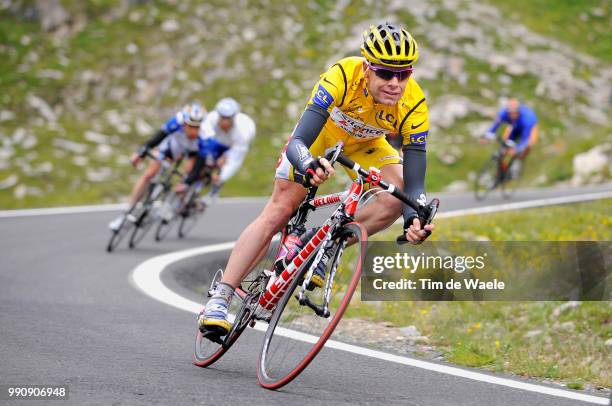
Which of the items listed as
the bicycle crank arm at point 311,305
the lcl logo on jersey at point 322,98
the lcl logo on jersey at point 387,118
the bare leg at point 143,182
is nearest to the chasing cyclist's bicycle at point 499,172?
the bare leg at point 143,182

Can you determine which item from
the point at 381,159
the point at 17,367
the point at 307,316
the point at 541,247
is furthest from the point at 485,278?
the point at 17,367

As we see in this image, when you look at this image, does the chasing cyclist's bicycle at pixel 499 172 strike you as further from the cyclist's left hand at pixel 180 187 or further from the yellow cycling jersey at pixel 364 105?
the yellow cycling jersey at pixel 364 105

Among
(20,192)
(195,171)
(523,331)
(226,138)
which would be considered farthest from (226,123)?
(20,192)

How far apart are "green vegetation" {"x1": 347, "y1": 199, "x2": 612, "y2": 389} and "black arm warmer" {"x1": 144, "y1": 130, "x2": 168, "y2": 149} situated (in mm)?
4817

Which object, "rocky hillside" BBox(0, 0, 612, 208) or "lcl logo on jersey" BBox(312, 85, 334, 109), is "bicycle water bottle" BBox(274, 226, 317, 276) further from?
"rocky hillside" BBox(0, 0, 612, 208)

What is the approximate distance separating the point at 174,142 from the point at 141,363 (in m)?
7.91

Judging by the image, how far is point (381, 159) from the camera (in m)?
6.00

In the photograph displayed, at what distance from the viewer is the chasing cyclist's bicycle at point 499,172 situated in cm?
1795

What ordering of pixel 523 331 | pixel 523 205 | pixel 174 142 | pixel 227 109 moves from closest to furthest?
pixel 523 331
pixel 227 109
pixel 174 142
pixel 523 205

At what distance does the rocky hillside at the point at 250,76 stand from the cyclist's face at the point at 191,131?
5736 millimetres

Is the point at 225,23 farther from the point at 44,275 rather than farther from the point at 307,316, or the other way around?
the point at 307,316

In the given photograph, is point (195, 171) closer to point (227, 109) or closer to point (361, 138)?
point (227, 109)

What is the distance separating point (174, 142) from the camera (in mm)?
13031

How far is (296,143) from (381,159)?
1.06 m
